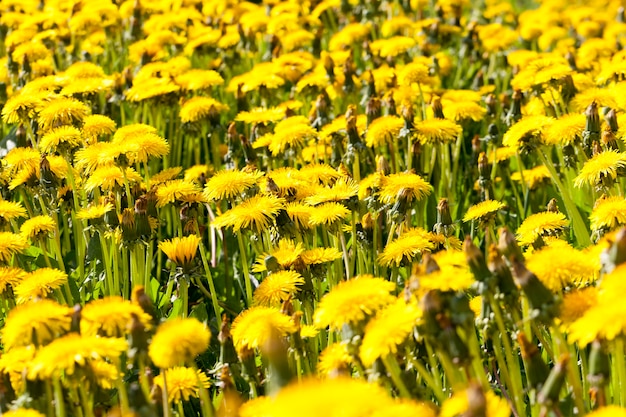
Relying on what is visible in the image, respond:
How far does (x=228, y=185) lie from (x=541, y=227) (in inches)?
40.6

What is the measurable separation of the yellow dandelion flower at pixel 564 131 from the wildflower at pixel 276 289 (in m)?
1.23

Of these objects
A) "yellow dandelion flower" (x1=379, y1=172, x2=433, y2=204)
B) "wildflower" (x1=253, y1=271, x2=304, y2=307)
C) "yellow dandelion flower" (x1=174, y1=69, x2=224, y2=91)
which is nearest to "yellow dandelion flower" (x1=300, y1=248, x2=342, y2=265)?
"wildflower" (x1=253, y1=271, x2=304, y2=307)

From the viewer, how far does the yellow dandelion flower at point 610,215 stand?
8.08 ft

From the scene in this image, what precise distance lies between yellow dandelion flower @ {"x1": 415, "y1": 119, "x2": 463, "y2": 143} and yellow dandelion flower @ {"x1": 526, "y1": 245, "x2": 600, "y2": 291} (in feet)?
5.03

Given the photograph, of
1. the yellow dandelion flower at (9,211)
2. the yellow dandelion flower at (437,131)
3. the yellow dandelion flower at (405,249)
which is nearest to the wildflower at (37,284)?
the yellow dandelion flower at (9,211)

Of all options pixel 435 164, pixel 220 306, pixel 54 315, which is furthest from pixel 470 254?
pixel 435 164

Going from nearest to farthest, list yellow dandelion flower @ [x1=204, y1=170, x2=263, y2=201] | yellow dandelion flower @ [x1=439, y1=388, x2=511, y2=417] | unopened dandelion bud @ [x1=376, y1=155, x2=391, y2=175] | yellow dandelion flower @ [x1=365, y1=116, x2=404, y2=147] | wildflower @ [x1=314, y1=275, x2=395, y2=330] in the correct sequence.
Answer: yellow dandelion flower @ [x1=439, y1=388, x2=511, y2=417] → wildflower @ [x1=314, y1=275, x2=395, y2=330] → yellow dandelion flower @ [x1=204, y1=170, x2=263, y2=201] → unopened dandelion bud @ [x1=376, y1=155, x2=391, y2=175] → yellow dandelion flower @ [x1=365, y1=116, x2=404, y2=147]

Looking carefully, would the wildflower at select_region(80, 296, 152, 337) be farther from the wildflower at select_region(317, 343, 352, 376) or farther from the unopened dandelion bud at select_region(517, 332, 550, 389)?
the unopened dandelion bud at select_region(517, 332, 550, 389)

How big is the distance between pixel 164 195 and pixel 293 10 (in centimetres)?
293

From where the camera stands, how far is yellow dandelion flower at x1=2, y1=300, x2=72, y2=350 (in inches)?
75.0

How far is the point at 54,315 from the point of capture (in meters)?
1.92

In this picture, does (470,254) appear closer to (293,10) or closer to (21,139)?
(21,139)

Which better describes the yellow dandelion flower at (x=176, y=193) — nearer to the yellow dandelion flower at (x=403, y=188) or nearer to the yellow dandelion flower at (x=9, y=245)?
the yellow dandelion flower at (x=9, y=245)

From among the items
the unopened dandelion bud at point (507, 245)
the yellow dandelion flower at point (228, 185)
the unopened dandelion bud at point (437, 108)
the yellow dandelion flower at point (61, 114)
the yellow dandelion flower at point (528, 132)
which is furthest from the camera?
the unopened dandelion bud at point (437, 108)
